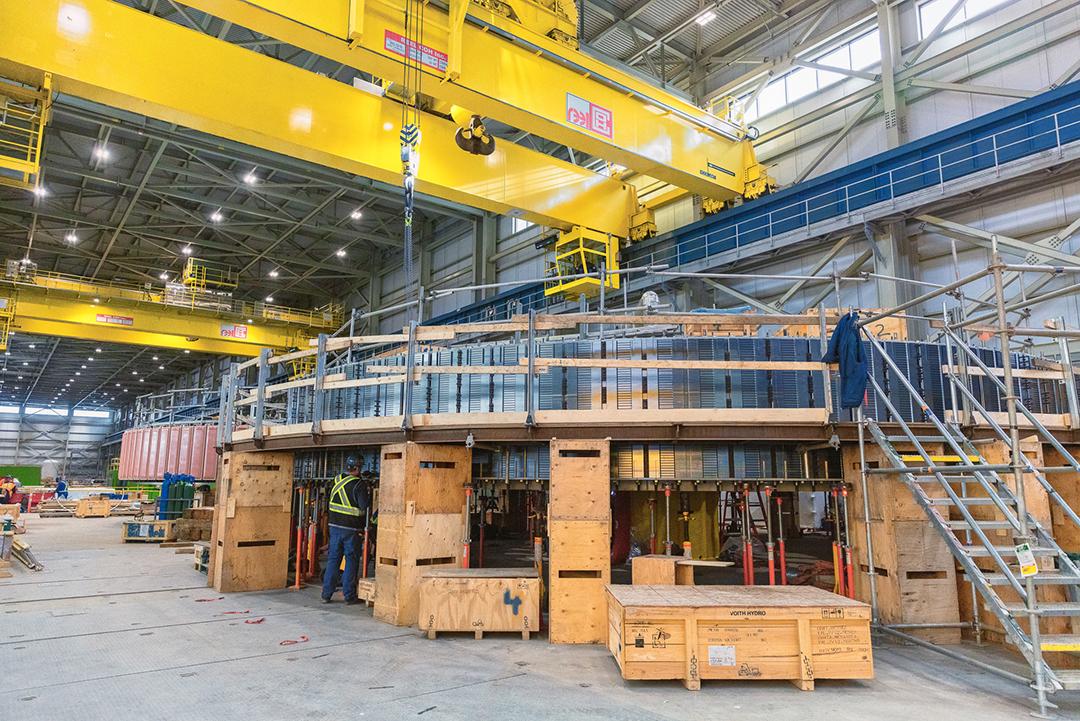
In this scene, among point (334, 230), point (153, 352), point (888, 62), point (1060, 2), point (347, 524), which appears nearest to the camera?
point (347, 524)

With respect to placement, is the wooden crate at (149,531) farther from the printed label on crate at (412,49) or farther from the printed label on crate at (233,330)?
the printed label on crate at (412,49)

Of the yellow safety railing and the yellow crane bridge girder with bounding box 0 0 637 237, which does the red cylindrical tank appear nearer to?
the yellow safety railing

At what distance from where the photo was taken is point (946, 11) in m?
16.8

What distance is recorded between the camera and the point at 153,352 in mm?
49438

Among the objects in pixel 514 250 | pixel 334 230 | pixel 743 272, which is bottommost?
pixel 743 272

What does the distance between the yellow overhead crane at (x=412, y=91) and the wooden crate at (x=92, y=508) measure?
25.7 meters

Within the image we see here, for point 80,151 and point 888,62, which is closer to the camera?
point 888,62

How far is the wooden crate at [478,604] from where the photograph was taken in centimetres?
815

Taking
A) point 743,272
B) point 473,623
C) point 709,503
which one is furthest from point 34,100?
point 743,272

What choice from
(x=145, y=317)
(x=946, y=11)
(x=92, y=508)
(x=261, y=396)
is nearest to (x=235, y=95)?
(x=261, y=396)

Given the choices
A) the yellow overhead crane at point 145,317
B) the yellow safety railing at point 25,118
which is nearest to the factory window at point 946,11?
the yellow safety railing at point 25,118

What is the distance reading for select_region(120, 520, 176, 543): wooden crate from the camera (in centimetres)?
2053

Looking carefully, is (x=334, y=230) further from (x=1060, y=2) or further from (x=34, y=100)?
(x=1060, y=2)

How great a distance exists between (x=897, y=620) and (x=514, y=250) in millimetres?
21559
